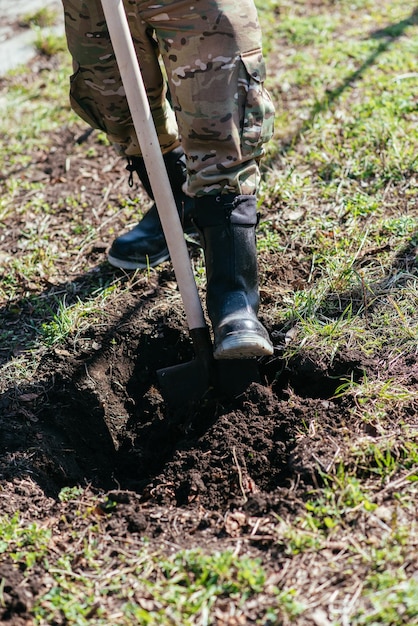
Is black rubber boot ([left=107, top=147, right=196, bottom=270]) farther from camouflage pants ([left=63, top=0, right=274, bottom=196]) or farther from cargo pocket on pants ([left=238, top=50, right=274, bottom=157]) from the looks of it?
cargo pocket on pants ([left=238, top=50, right=274, bottom=157])

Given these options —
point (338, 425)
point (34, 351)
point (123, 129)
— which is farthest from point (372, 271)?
point (34, 351)

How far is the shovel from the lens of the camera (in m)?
2.44

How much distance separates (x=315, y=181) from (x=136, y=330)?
1430 mm

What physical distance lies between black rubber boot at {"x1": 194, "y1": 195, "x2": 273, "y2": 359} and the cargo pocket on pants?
0.20m

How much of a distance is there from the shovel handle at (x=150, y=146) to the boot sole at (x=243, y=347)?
21cm

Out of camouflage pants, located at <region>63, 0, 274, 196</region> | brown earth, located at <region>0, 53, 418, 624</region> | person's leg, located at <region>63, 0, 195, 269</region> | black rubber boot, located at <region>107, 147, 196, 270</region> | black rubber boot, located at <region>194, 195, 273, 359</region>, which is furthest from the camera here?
black rubber boot, located at <region>107, 147, 196, 270</region>

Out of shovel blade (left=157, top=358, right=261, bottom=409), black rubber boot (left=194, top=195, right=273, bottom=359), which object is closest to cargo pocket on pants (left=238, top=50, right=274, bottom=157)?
black rubber boot (left=194, top=195, right=273, bottom=359)

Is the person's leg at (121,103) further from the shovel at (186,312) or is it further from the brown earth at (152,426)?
the shovel at (186,312)

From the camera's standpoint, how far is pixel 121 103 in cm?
299

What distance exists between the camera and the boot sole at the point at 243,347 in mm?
2434

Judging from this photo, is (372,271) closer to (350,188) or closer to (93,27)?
(350,188)

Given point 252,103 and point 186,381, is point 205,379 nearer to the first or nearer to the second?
point 186,381

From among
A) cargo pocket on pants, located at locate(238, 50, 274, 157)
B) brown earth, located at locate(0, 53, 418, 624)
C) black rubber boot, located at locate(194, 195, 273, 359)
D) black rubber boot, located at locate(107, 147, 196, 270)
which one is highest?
cargo pocket on pants, located at locate(238, 50, 274, 157)

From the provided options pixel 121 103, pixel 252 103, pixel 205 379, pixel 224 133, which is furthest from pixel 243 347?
pixel 121 103
